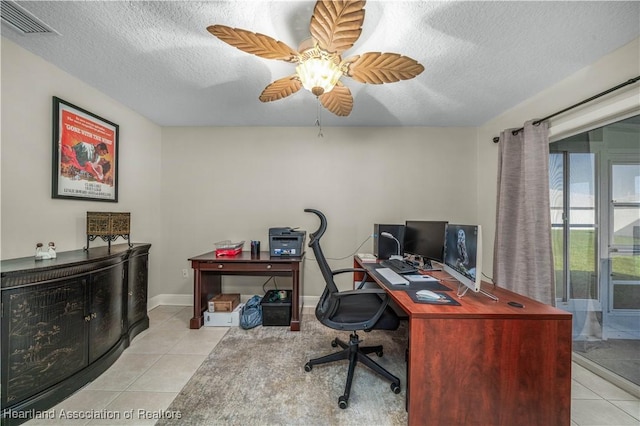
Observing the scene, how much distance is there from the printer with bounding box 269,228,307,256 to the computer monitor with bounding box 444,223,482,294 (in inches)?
60.5

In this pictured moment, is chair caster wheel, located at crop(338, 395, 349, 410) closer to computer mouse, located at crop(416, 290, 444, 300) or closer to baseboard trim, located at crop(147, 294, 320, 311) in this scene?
computer mouse, located at crop(416, 290, 444, 300)

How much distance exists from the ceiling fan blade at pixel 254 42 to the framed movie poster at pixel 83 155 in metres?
1.79

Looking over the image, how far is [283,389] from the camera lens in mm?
1677

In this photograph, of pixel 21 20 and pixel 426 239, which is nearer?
pixel 21 20

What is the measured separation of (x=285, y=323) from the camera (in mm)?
2633

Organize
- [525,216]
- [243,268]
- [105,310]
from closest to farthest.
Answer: [105,310] → [525,216] → [243,268]

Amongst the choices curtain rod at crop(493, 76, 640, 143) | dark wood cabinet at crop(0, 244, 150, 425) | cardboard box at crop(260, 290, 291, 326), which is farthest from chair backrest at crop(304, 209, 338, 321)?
curtain rod at crop(493, 76, 640, 143)

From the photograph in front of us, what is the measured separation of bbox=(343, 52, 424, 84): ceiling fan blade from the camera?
4.34ft

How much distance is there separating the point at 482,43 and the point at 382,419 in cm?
250

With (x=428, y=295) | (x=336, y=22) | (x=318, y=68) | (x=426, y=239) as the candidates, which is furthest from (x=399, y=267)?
(x=336, y=22)

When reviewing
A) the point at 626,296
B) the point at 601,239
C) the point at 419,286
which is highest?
the point at 601,239

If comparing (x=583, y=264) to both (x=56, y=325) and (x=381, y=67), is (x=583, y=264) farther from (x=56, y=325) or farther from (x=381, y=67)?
(x=56, y=325)

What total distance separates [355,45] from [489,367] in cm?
207

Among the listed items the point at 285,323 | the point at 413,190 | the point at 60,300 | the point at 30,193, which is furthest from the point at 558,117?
the point at 30,193
